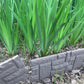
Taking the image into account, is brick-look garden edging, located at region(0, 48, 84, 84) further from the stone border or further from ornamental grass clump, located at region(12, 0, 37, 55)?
ornamental grass clump, located at region(12, 0, 37, 55)

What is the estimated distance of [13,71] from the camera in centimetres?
80

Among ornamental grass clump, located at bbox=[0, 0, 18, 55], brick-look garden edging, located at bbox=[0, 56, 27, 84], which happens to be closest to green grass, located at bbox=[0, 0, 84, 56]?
ornamental grass clump, located at bbox=[0, 0, 18, 55]

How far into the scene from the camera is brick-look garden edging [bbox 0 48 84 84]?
0.76 meters

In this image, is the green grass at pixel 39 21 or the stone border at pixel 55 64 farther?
the stone border at pixel 55 64

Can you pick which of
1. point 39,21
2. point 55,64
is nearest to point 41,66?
point 55,64

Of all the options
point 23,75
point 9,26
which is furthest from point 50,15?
point 23,75

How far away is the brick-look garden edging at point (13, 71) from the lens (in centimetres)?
74

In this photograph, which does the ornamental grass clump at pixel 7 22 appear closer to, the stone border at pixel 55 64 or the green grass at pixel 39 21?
the green grass at pixel 39 21

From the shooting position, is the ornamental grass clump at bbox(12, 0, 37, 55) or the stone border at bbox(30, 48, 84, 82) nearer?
the ornamental grass clump at bbox(12, 0, 37, 55)

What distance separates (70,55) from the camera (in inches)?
35.9

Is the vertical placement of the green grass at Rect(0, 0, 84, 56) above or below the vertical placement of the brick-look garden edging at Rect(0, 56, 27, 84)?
above

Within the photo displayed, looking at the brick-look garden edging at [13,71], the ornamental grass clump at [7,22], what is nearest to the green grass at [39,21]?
the ornamental grass clump at [7,22]

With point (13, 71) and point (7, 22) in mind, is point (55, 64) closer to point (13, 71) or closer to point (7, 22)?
point (13, 71)

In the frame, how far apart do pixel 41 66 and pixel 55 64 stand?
13cm
